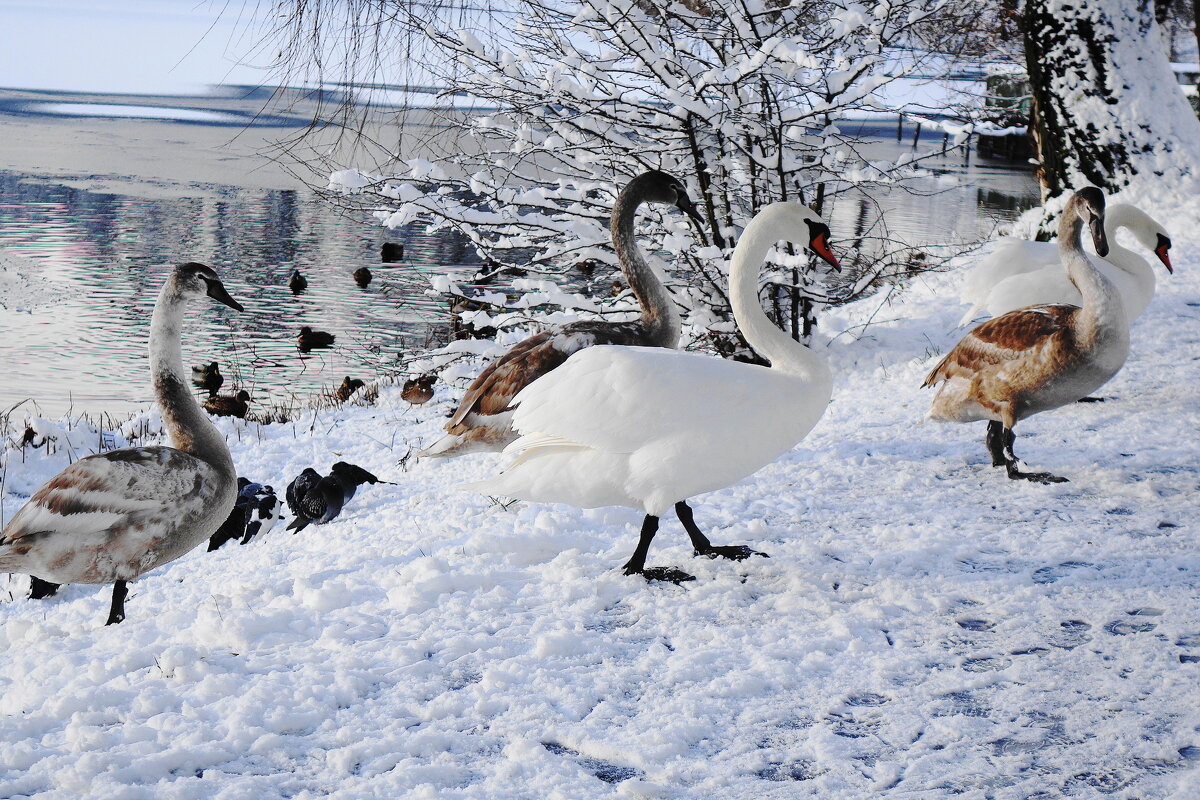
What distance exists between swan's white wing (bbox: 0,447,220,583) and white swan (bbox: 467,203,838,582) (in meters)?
1.69

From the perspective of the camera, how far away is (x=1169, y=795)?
255cm

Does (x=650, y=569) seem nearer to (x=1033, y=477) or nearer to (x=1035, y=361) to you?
(x=1033, y=477)

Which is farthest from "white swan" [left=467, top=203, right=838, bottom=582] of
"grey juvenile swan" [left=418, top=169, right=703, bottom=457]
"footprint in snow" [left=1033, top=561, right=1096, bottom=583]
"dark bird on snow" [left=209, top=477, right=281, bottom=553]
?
"dark bird on snow" [left=209, top=477, right=281, bottom=553]

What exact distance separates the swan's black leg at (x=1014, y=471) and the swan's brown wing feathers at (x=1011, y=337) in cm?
38

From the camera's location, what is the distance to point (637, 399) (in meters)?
3.83

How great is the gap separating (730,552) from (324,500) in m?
2.87

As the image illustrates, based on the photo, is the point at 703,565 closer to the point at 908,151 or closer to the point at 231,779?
the point at 231,779

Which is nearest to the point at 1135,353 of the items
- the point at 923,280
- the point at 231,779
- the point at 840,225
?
the point at 923,280

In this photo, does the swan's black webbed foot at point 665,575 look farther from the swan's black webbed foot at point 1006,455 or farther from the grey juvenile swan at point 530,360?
the swan's black webbed foot at point 1006,455

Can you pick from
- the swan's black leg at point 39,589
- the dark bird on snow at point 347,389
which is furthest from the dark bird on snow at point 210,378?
the swan's black leg at point 39,589

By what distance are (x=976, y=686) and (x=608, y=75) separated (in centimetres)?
550

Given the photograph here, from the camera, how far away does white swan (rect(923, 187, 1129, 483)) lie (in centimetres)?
508

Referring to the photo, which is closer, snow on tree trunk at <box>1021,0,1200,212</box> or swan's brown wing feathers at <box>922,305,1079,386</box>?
swan's brown wing feathers at <box>922,305,1079,386</box>

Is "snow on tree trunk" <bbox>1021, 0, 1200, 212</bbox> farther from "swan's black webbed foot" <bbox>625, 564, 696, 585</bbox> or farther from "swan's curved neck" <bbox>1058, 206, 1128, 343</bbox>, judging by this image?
"swan's black webbed foot" <bbox>625, 564, 696, 585</bbox>
